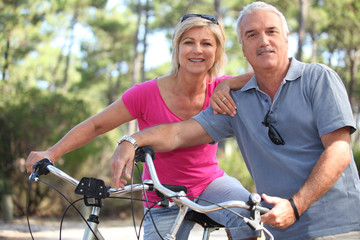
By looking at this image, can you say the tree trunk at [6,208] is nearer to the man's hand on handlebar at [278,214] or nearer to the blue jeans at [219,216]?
the blue jeans at [219,216]

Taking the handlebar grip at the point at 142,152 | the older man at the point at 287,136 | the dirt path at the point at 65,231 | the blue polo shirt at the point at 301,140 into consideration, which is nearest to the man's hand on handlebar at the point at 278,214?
the older man at the point at 287,136

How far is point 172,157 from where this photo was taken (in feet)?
9.80

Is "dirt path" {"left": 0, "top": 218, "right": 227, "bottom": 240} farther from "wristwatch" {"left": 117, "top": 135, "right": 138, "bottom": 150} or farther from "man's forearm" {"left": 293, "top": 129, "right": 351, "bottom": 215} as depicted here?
"man's forearm" {"left": 293, "top": 129, "right": 351, "bottom": 215}

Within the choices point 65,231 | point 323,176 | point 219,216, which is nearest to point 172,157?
point 219,216

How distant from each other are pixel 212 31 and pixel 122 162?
1.28 m

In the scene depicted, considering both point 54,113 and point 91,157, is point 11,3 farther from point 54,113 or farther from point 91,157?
point 91,157

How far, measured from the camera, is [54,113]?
404 inches

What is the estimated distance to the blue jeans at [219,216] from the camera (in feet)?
8.25

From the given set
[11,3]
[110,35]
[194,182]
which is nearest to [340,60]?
[110,35]

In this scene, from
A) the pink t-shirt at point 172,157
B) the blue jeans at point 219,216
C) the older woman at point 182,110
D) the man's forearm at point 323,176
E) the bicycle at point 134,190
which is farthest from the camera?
the pink t-shirt at point 172,157

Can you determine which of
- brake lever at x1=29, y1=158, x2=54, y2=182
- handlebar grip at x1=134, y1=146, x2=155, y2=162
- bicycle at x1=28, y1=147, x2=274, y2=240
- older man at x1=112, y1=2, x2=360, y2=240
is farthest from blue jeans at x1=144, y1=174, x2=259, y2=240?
brake lever at x1=29, y1=158, x2=54, y2=182

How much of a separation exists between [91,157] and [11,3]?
7.73m

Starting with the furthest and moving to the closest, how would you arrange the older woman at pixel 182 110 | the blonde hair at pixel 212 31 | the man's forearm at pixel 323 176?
1. the blonde hair at pixel 212 31
2. the older woman at pixel 182 110
3. the man's forearm at pixel 323 176

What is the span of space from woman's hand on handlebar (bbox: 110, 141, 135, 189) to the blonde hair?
1.08 metres
